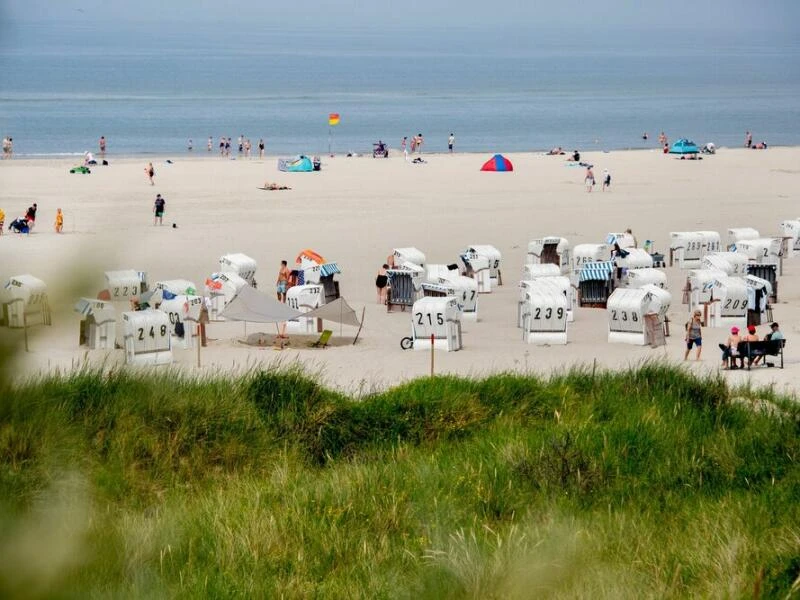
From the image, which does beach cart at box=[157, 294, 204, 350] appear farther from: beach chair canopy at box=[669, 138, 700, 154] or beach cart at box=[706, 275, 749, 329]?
beach chair canopy at box=[669, 138, 700, 154]

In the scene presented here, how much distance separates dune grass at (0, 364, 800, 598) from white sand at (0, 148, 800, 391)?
2.77 ft

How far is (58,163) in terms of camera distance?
50.2 meters

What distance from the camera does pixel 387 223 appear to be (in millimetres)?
32188

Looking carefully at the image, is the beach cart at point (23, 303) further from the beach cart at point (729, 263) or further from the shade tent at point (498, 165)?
the shade tent at point (498, 165)

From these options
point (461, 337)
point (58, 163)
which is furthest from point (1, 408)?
point (58, 163)

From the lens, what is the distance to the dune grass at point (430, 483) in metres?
5.65

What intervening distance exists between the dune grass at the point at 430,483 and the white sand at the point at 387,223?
84 centimetres

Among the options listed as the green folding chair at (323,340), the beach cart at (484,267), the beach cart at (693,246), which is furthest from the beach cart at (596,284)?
the green folding chair at (323,340)

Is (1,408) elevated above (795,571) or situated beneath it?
elevated above

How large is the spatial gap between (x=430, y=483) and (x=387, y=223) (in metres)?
25.0

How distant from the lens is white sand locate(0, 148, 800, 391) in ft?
12.7

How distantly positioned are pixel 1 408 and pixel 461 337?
1607 centimetres

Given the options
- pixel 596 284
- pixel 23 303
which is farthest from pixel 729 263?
pixel 23 303

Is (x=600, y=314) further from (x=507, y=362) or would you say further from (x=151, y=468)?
(x=151, y=468)
